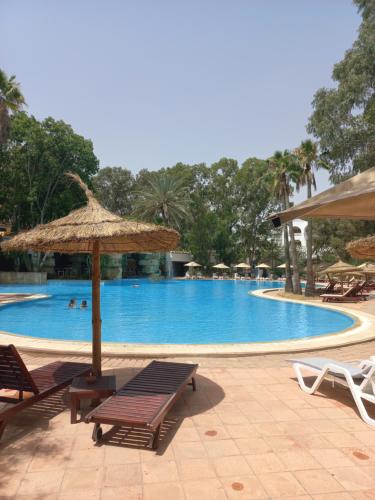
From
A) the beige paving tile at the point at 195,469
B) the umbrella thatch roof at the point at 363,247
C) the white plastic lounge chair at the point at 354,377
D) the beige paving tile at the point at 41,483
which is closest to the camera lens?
the beige paving tile at the point at 41,483

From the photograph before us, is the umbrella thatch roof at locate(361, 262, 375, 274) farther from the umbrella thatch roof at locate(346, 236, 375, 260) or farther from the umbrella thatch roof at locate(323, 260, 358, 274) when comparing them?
the umbrella thatch roof at locate(346, 236, 375, 260)

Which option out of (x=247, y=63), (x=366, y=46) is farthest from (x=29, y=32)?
(x=366, y=46)

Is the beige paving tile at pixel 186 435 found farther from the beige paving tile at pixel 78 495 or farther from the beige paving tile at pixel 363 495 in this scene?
the beige paving tile at pixel 363 495

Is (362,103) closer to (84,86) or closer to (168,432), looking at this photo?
(84,86)

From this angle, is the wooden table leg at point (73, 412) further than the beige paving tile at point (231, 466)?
Yes

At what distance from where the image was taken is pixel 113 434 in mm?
3904

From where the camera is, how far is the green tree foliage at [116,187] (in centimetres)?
6022

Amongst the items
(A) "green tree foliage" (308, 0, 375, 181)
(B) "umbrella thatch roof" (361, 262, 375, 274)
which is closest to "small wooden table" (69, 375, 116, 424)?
(A) "green tree foliage" (308, 0, 375, 181)

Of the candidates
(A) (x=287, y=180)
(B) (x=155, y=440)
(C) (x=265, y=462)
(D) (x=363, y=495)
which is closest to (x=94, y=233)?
(B) (x=155, y=440)

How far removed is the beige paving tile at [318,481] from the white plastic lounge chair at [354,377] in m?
1.42

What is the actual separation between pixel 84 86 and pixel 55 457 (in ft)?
48.5

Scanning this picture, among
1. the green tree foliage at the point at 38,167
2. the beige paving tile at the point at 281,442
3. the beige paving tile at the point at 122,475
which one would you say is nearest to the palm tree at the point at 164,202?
the green tree foliage at the point at 38,167

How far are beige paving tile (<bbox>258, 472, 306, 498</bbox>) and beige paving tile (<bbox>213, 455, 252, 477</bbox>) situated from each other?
0.17 m

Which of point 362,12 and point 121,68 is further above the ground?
point 362,12
